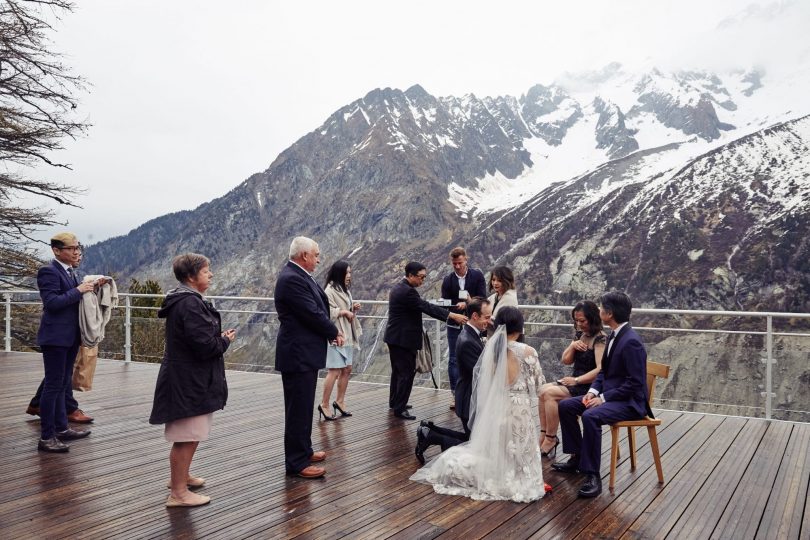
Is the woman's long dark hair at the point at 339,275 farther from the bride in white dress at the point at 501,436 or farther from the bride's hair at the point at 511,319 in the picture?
the bride's hair at the point at 511,319

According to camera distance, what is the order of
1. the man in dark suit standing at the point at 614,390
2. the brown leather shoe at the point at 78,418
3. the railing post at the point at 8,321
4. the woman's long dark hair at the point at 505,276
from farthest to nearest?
the railing post at the point at 8,321
the brown leather shoe at the point at 78,418
the woman's long dark hair at the point at 505,276
the man in dark suit standing at the point at 614,390

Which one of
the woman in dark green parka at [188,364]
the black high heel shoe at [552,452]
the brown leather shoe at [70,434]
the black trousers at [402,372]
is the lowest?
the black high heel shoe at [552,452]

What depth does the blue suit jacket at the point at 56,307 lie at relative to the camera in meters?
4.91

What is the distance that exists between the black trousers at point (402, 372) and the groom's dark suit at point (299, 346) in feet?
6.47

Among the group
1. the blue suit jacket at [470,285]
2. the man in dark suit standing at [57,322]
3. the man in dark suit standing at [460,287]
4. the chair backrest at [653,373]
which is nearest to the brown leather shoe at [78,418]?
the man in dark suit standing at [57,322]

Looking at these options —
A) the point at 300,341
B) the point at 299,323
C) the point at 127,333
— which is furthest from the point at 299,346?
the point at 127,333

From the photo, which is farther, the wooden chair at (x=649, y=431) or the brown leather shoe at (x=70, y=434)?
the brown leather shoe at (x=70, y=434)

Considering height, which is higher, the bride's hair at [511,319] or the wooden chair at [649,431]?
the bride's hair at [511,319]

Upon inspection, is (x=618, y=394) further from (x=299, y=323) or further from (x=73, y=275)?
(x=73, y=275)

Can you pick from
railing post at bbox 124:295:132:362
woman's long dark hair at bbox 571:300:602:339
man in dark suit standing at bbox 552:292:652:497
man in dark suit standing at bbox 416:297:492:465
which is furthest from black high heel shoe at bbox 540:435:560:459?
railing post at bbox 124:295:132:362

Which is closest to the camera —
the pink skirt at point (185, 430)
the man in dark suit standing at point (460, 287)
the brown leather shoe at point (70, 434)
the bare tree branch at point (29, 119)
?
the pink skirt at point (185, 430)

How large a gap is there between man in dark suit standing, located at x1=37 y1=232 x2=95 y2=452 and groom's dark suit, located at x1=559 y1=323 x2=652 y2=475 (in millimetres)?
4098

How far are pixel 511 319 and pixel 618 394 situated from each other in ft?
3.13

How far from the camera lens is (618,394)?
4336 mm
